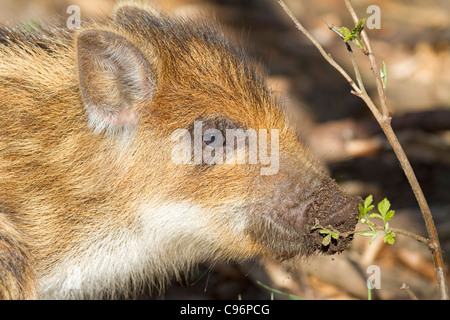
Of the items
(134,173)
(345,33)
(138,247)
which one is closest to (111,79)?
(134,173)

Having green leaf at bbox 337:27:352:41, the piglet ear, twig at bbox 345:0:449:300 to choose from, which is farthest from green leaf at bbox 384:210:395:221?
the piglet ear

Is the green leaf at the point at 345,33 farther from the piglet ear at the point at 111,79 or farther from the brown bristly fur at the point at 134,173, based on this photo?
the piglet ear at the point at 111,79

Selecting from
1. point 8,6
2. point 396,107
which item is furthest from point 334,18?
point 8,6

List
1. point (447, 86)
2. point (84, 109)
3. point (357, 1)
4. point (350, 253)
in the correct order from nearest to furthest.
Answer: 1. point (84, 109)
2. point (350, 253)
3. point (447, 86)
4. point (357, 1)

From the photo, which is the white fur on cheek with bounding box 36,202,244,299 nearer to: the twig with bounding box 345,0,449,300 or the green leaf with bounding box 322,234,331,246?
the green leaf with bounding box 322,234,331,246

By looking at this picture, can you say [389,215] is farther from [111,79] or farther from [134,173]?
[111,79]
